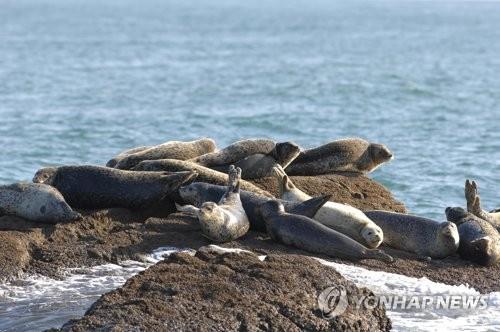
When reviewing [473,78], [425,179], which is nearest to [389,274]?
[425,179]

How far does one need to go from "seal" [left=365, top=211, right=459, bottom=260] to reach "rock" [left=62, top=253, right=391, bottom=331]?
1969mm

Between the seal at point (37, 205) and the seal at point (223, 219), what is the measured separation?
3.96 feet

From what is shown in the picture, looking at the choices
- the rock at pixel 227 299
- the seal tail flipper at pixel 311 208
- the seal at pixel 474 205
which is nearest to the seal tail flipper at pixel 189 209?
the seal tail flipper at pixel 311 208

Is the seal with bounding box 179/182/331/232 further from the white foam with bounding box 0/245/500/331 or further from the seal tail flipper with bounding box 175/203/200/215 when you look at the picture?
the white foam with bounding box 0/245/500/331

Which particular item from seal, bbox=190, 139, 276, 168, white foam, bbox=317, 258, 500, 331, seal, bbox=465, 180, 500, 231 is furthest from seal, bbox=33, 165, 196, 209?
seal, bbox=465, 180, 500, 231

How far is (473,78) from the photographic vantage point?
38750mm

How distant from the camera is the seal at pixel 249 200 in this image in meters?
10.3

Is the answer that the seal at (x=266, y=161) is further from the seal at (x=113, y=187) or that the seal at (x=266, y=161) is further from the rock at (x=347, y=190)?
the seal at (x=113, y=187)

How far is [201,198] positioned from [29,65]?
94.9 feet

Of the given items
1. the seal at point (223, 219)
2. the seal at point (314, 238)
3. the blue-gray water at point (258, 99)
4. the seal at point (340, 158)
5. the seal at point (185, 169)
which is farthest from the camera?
the blue-gray water at point (258, 99)

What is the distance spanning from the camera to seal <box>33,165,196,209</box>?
1059 cm

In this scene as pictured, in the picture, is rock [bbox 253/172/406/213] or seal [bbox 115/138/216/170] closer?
rock [bbox 253/172/406/213]

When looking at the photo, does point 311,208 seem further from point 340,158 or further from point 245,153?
point 340,158

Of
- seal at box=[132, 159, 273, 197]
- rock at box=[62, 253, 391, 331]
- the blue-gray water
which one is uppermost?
rock at box=[62, 253, 391, 331]
